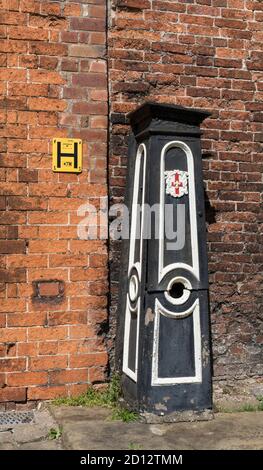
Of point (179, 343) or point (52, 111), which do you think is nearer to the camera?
point (179, 343)

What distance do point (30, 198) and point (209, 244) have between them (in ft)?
4.99

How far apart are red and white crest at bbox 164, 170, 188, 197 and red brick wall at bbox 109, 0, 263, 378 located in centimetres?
63

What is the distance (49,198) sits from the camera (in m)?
4.33

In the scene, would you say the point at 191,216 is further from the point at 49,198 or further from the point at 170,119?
the point at 49,198

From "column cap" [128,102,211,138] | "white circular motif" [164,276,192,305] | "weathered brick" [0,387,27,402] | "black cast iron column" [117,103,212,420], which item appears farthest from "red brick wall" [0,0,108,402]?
"white circular motif" [164,276,192,305]

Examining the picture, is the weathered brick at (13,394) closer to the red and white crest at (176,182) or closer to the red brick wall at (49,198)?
the red brick wall at (49,198)

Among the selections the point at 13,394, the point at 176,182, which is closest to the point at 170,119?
the point at 176,182

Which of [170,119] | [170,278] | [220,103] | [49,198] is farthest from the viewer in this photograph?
[220,103]

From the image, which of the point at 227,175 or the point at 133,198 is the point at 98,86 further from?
the point at 227,175

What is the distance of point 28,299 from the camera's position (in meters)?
4.26

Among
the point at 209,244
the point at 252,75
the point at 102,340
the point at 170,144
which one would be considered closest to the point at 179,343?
the point at 102,340

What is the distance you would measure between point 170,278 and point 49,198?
1115 millimetres

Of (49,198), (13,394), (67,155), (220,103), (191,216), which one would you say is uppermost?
(220,103)
